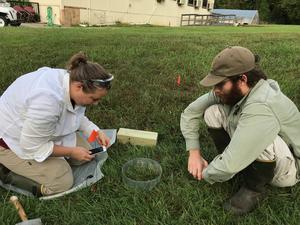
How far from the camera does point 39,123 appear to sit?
7.36ft

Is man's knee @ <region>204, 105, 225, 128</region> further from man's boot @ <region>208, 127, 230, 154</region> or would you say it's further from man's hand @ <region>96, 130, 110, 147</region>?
man's hand @ <region>96, 130, 110, 147</region>

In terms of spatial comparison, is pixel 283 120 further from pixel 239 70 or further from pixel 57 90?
pixel 57 90

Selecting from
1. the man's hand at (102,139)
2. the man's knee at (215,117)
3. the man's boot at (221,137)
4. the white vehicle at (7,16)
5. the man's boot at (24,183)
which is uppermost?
the man's knee at (215,117)

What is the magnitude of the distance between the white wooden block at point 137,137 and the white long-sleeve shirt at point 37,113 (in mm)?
637

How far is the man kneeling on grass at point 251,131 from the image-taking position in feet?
6.74

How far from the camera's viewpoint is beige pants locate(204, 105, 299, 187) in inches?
85.4

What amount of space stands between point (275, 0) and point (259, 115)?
6128 centimetres

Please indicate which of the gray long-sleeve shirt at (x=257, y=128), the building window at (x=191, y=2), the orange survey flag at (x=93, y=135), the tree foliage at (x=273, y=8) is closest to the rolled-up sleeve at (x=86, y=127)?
the orange survey flag at (x=93, y=135)

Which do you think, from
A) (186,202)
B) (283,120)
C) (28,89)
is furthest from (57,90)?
(283,120)

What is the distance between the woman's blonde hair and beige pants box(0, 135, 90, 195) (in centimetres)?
66

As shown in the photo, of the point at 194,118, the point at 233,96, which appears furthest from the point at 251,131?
the point at 194,118

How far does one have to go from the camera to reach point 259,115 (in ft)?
6.69

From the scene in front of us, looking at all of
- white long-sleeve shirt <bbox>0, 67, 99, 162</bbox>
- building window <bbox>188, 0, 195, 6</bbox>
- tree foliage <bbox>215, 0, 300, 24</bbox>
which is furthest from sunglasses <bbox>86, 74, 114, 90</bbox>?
tree foliage <bbox>215, 0, 300, 24</bbox>

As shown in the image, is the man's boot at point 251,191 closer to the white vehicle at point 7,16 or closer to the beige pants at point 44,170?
the beige pants at point 44,170
